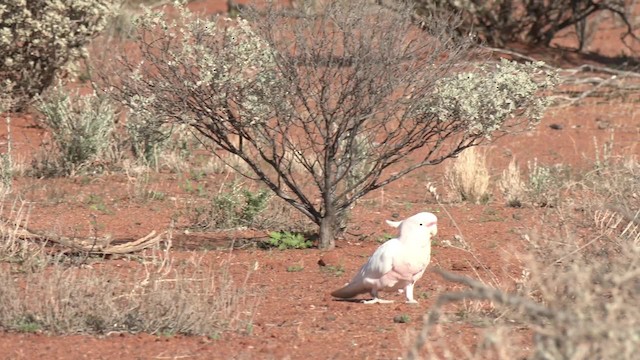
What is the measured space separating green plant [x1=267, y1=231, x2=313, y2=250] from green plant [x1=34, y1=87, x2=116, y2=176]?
13.1 feet

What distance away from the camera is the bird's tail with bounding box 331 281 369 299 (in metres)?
7.10

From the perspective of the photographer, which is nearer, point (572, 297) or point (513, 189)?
point (572, 297)

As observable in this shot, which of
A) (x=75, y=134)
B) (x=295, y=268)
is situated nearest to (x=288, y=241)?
(x=295, y=268)

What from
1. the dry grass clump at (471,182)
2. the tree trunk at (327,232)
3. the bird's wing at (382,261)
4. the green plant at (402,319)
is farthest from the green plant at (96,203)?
the green plant at (402,319)

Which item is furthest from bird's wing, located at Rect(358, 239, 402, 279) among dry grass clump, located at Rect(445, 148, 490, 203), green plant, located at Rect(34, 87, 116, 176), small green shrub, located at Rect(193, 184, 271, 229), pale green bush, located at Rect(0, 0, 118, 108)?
pale green bush, located at Rect(0, 0, 118, 108)

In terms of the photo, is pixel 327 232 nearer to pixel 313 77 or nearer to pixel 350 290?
pixel 313 77

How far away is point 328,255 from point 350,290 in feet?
5.44

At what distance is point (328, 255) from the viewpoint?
29.0ft

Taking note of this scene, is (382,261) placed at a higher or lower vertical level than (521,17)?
lower

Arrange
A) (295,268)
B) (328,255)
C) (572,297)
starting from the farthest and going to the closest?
1. (328,255)
2. (295,268)
3. (572,297)

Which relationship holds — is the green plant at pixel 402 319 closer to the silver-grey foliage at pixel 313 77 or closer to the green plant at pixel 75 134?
the silver-grey foliage at pixel 313 77

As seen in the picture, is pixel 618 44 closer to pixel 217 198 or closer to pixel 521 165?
pixel 521 165

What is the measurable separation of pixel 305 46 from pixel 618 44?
51.4 ft

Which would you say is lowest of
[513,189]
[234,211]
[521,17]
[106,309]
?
[106,309]
